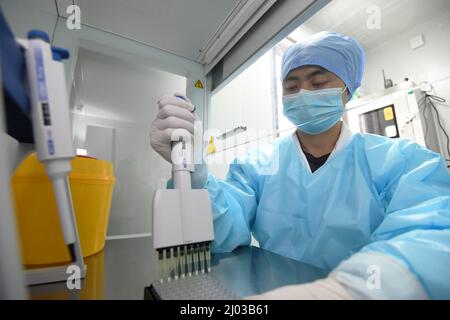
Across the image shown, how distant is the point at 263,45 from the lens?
2.74ft

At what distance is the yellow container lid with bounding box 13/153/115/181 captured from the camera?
469 millimetres

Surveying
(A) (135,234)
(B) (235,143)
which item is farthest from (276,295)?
(B) (235,143)

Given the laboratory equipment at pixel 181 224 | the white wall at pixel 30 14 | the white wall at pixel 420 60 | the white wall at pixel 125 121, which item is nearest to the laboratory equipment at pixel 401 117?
the white wall at pixel 420 60

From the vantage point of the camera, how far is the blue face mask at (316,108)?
0.76m

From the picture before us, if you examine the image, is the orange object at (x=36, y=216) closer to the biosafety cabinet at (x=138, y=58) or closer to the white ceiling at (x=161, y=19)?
the biosafety cabinet at (x=138, y=58)

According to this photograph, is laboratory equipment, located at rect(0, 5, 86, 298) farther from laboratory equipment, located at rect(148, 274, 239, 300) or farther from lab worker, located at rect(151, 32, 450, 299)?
lab worker, located at rect(151, 32, 450, 299)

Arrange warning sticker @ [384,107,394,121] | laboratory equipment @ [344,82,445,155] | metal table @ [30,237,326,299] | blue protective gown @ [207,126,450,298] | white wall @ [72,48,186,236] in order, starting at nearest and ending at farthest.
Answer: metal table @ [30,237,326,299], blue protective gown @ [207,126,450,298], white wall @ [72,48,186,236], laboratory equipment @ [344,82,445,155], warning sticker @ [384,107,394,121]

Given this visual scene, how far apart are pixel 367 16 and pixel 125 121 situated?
2141 mm

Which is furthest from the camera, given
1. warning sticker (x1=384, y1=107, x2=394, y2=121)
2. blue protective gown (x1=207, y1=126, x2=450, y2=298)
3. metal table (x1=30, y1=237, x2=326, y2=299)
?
warning sticker (x1=384, y1=107, x2=394, y2=121)

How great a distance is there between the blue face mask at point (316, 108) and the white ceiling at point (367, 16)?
1092 millimetres

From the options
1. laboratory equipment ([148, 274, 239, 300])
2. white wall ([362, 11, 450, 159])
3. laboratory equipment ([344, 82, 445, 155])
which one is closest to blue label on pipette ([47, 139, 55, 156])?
laboratory equipment ([148, 274, 239, 300])

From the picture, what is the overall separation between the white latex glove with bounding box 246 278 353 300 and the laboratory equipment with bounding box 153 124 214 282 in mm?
167

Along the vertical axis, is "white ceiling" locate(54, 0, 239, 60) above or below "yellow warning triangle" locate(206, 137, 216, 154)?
above

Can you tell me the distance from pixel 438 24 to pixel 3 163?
2812 millimetres
